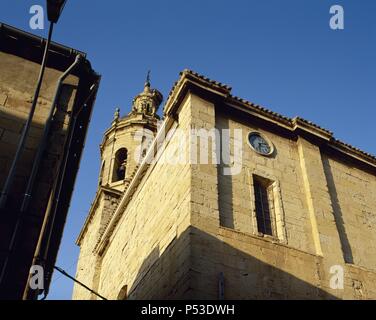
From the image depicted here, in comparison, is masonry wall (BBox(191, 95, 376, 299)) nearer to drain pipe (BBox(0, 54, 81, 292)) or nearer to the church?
the church

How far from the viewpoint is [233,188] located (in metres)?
9.43

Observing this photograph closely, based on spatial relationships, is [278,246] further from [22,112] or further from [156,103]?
[156,103]

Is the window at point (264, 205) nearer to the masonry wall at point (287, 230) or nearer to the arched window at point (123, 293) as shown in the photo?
the masonry wall at point (287, 230)

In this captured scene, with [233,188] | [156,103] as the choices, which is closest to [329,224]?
[233,188]

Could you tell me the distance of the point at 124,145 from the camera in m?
20.5

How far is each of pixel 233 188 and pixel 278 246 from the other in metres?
1.49

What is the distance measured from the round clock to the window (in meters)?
0.78

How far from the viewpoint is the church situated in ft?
26.9

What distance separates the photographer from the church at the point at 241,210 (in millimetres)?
8211

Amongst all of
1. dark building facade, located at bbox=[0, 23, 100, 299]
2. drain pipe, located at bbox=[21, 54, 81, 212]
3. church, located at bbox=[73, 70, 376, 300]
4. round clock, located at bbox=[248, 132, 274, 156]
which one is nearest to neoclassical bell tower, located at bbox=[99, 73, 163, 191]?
church, located at bbox=[73, 70, 376, 300]

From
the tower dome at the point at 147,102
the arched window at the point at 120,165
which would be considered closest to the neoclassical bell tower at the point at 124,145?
the arched window at the point at 120,165

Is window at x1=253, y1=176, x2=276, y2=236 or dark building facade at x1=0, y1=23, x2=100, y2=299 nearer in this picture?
dark building facade at x1=0, y1=23, x2=100, y2=299

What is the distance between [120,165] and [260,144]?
35.2ft

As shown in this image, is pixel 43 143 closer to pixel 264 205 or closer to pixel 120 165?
pixel 264 205
